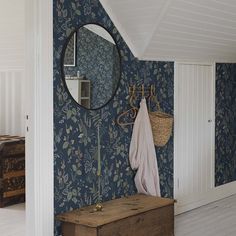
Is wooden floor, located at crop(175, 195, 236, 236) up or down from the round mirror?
down

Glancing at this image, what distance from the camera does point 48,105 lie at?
10.7 feet

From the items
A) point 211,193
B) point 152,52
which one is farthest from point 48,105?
point 211,193

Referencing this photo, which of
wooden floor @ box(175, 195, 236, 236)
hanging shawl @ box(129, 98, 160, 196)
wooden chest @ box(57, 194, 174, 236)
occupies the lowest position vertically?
wooden floor @ box(175, 195, 236, 236)

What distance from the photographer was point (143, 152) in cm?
411

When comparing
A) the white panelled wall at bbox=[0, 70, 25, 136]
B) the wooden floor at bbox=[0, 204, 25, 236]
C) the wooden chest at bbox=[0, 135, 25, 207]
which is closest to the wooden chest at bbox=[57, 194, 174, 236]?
the wooden floor at bbox=[0, 204, 25, 236]

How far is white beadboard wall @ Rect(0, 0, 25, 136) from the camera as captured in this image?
16.3ft

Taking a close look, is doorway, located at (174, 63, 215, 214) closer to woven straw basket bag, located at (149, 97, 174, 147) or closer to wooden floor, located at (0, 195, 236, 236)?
wooden floor, located at (0, 195, 236, 236)

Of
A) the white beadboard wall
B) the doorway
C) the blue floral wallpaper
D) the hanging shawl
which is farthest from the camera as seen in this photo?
the blue floral wallpaper

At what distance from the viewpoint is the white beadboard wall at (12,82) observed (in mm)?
4953

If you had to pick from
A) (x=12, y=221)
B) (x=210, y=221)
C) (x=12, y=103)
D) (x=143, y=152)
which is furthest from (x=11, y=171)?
(x=210, y=221)

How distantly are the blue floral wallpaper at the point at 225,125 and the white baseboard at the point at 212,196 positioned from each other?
6cm

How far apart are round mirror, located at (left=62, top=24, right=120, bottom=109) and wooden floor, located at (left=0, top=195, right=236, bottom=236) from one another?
126 centimetres

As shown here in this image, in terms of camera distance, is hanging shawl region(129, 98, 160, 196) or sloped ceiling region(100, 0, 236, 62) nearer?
sloped ceiling region(100, 0, 236, 62)

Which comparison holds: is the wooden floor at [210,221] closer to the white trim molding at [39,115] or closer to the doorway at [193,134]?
the doorway at [193,134]
